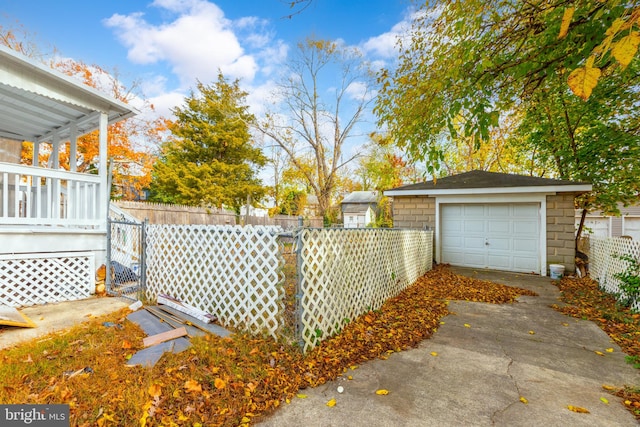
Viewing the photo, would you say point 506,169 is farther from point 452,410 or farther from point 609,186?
point 452,410

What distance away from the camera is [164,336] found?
319cm

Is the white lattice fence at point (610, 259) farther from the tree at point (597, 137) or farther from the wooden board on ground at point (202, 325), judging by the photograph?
the wooden board on ground at point (202, 325)

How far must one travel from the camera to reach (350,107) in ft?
60.6

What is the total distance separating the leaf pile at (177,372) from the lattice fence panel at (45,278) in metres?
1.64

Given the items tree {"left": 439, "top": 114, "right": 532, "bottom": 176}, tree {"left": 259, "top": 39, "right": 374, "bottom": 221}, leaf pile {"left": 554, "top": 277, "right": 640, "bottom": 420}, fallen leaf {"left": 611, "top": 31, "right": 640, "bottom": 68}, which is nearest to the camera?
fallen leaf {"left": 611, "top": 31, "right": 640, "bottom": 68}

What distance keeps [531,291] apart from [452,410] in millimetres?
5299

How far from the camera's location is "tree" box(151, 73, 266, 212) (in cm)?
1716

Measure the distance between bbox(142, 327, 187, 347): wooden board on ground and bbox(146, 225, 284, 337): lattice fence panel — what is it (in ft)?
1.72

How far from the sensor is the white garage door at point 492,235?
26.6 feet

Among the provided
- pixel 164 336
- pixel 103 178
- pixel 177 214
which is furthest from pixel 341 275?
pixel 177 214

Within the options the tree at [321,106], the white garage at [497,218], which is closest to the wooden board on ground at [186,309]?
the white garage at [497,218]

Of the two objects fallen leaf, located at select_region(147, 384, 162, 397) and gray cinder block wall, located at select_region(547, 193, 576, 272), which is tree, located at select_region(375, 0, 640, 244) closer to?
gray cinder block wall, located at select_region(547, 193, 576, 272)

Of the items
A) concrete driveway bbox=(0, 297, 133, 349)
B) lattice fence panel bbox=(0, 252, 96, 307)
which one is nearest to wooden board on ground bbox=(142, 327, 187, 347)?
concrete driveway bbox=(0, 297, 133, 349)

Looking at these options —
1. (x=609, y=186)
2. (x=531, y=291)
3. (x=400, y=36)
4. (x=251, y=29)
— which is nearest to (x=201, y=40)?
(x=251, y=29)
